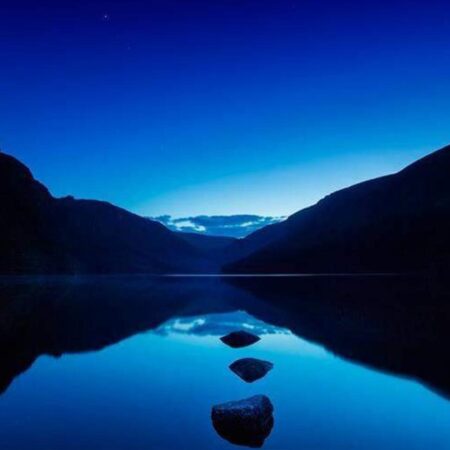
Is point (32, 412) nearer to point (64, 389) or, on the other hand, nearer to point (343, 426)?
point (64, 389)

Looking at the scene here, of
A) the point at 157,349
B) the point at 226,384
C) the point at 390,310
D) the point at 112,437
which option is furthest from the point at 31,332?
the point at 390,310

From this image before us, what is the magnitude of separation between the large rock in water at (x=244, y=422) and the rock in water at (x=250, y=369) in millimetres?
6801

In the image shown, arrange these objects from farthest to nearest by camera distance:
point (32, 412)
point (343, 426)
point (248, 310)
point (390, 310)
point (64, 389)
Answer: point (248, 310) < point (390, 310) < point (64, 389) < point (32, 412) < point (343, 426)

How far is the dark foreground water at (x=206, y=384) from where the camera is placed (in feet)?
44.0

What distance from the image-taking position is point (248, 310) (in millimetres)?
56500

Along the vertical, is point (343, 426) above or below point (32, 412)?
below

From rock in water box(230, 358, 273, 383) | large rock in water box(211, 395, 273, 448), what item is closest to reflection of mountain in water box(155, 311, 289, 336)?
rock in water box(230, 358, 273, 383)

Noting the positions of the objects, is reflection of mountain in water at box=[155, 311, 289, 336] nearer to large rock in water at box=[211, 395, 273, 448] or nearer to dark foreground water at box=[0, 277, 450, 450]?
dark foreground water at box=[0, 277, 450, 450]

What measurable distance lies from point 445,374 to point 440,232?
8024 inches

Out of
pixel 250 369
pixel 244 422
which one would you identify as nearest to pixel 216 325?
Answer: pixel 250 369

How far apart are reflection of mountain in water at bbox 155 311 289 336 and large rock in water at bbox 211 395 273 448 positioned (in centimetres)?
2168

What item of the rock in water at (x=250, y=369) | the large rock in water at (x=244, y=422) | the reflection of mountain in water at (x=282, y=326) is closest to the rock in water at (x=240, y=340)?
the reflection of mountain in water at (x=282, y=326)

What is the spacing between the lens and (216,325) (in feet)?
139

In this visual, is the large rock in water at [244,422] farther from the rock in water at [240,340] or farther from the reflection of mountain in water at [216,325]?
the reflection of mountain in water at [216,325]
